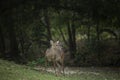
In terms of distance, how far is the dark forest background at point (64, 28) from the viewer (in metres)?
21.4

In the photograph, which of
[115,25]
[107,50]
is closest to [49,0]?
[115,25]

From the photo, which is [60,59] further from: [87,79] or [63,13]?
[63,13]

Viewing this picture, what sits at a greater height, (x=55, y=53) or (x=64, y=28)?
(x=64, y=28)

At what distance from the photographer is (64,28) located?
2961cm

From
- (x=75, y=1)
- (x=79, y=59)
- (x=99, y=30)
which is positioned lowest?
(x=79, y=59)

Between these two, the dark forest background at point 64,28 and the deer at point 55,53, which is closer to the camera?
the deer at point 55,53

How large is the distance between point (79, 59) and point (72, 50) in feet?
5.31

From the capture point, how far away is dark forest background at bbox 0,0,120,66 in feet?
70.3

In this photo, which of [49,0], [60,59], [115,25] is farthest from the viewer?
[115,25]

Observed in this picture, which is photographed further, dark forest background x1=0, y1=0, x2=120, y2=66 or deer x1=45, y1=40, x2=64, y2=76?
dark forest background x1=0, y1=0, x2=120, y2=66

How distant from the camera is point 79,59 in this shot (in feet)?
86.7

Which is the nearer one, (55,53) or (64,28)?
(55,53)

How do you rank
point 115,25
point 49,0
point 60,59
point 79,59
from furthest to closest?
point 79,59 → point 115,25 → point 49,0 → point 60,59

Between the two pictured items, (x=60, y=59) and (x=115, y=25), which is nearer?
(x=60, y=59)
